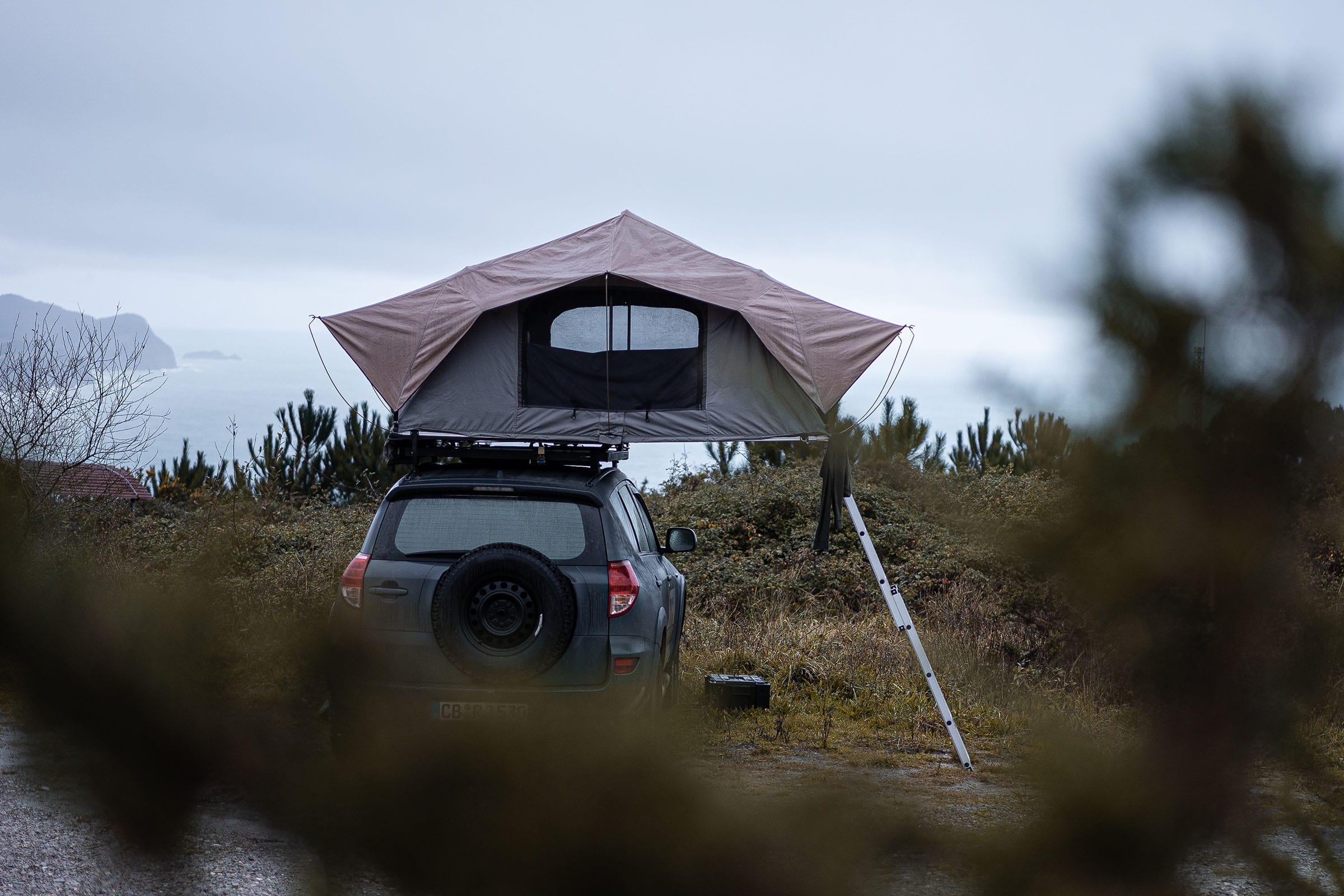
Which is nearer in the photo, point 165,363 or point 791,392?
point 791,392

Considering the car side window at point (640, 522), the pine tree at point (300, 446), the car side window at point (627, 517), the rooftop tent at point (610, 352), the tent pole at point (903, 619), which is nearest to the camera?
the car side window at point (627, 517)

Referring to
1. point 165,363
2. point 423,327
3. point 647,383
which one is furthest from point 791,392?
point 165,363

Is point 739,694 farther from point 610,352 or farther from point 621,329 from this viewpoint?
point 621,329

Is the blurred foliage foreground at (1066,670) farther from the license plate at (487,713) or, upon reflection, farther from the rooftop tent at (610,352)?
the rooftop tent at (610,352)

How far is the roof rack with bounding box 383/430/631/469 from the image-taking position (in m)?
6.53

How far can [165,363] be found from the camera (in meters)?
15.2

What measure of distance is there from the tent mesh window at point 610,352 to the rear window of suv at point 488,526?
1.55 m

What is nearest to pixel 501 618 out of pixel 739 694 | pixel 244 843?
pixel 739 694

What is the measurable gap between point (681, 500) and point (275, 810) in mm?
16079

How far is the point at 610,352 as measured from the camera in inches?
291

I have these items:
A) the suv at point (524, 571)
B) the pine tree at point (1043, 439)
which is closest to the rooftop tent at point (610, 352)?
the suv at point (524, 571)

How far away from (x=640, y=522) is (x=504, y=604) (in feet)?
8.00

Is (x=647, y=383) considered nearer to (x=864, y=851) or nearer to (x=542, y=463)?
(x=542, y=463)

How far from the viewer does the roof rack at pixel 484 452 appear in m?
6.53
